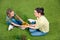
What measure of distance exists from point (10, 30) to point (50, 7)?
0.36 metres

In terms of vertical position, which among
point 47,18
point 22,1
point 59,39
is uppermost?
point 22,1

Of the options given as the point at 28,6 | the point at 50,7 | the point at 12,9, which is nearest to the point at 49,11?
the point at 50,7

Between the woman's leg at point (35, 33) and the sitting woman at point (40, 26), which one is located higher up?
the sitting woman at point (40, 26)

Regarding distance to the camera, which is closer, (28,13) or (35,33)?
(35,33)

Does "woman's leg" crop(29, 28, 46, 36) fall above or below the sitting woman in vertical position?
below

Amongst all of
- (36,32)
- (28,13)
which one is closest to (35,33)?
(36,32)

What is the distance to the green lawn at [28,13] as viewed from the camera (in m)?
1.54

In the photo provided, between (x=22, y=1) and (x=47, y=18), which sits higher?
(x=22, y=1)

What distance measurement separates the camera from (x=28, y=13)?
5.48 ft

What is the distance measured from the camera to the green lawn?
1545 millimetres

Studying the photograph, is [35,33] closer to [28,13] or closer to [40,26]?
[40,26]

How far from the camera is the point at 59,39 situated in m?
1.54

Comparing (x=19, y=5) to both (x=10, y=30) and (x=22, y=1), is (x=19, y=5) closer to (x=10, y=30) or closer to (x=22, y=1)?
(x=22, y=1)

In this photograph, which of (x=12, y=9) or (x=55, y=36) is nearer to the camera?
(x=55, y=36)
